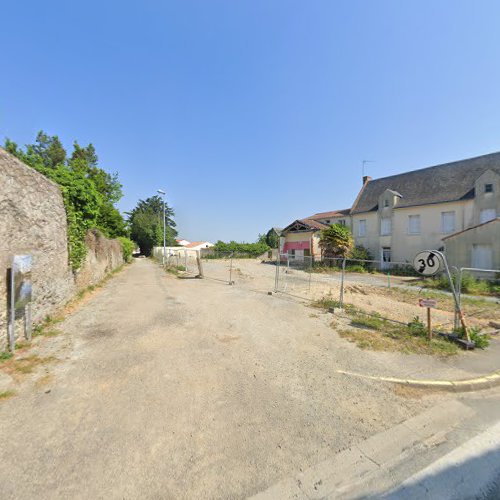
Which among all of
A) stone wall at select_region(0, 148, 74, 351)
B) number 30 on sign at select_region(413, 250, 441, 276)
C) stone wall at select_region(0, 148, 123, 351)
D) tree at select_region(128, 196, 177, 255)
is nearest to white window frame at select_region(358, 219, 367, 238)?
number 30 on sign at select_region(413, 250, 441, 276)

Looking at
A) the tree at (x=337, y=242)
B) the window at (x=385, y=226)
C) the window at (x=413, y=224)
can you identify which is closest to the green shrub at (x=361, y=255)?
the tree at (x=337, y=242)

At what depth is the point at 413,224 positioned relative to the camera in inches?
947

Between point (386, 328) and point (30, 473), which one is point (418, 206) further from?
point (30, 473)

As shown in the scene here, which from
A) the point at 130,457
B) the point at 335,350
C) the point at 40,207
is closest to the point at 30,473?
the point at 130,457

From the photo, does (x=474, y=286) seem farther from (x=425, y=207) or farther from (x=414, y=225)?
(x=425, y=207)

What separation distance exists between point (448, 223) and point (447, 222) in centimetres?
12

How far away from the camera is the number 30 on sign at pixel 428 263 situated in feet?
18.9

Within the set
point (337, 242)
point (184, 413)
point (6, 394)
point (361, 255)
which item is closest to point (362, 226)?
point (361, 255)

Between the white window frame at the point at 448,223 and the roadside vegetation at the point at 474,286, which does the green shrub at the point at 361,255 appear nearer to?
the white window frame at the point at 448,223

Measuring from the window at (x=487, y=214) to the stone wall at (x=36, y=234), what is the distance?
2748 centimetres

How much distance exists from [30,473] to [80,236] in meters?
8.36

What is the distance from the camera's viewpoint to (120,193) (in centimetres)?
2950

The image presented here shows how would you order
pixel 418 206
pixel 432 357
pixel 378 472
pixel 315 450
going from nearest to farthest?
pixel 378 472
pixel 315 450
pixel 432 357
pixel 418 206

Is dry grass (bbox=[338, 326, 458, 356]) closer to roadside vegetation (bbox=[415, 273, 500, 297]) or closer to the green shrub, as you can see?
roadside vegetation (bbox=[415, 273, 500, 297])
